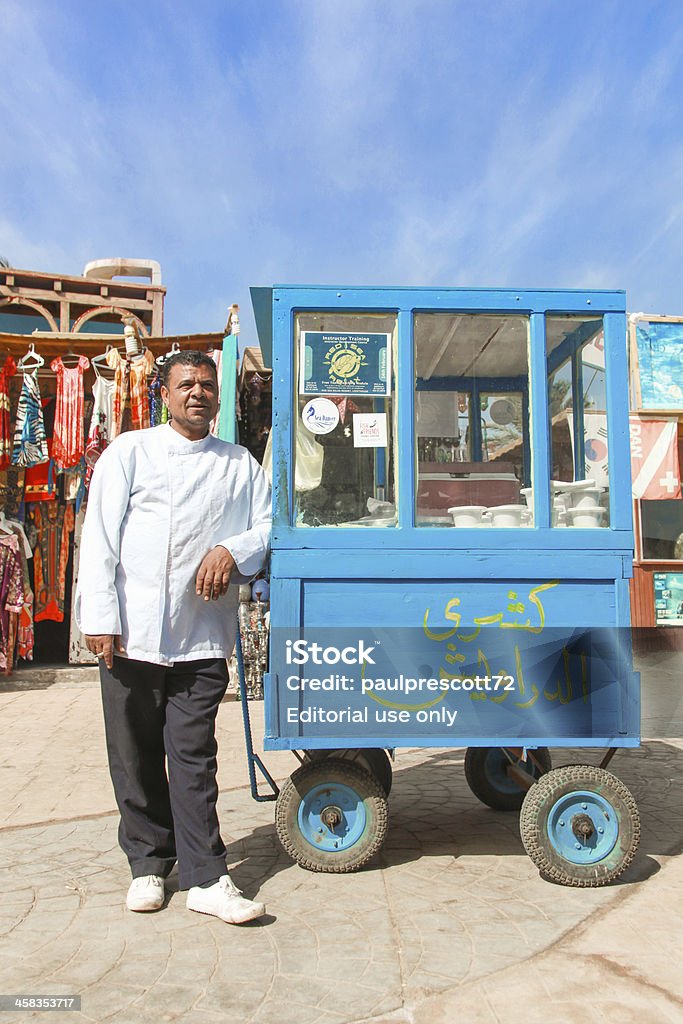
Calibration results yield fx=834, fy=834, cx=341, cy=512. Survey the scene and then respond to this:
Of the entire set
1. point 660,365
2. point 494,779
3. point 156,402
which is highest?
point 660,365

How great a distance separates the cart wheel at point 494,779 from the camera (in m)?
4.16

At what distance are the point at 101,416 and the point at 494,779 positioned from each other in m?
5.23

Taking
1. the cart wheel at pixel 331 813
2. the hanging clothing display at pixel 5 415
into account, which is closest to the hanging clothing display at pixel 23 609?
the hanging clothing display at pixel 5 415

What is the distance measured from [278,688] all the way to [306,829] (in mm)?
594

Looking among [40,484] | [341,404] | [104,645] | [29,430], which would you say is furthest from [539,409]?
[40,484]

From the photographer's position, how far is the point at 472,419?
405 centimetres

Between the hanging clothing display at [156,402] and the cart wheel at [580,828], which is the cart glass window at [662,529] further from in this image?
the cart wheel at [580,828]

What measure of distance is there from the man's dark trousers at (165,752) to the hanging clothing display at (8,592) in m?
5.38

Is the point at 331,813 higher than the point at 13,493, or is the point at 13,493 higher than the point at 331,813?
the point at 13,493

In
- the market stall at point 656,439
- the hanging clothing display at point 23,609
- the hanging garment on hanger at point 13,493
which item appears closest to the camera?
the hanging clothing display at point 23,609

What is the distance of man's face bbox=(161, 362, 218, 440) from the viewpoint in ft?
10.3

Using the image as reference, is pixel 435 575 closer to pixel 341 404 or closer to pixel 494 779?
pixel 341 404

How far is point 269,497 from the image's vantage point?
330 centimetres

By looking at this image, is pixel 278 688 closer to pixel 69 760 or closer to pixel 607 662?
pixel 607 662
